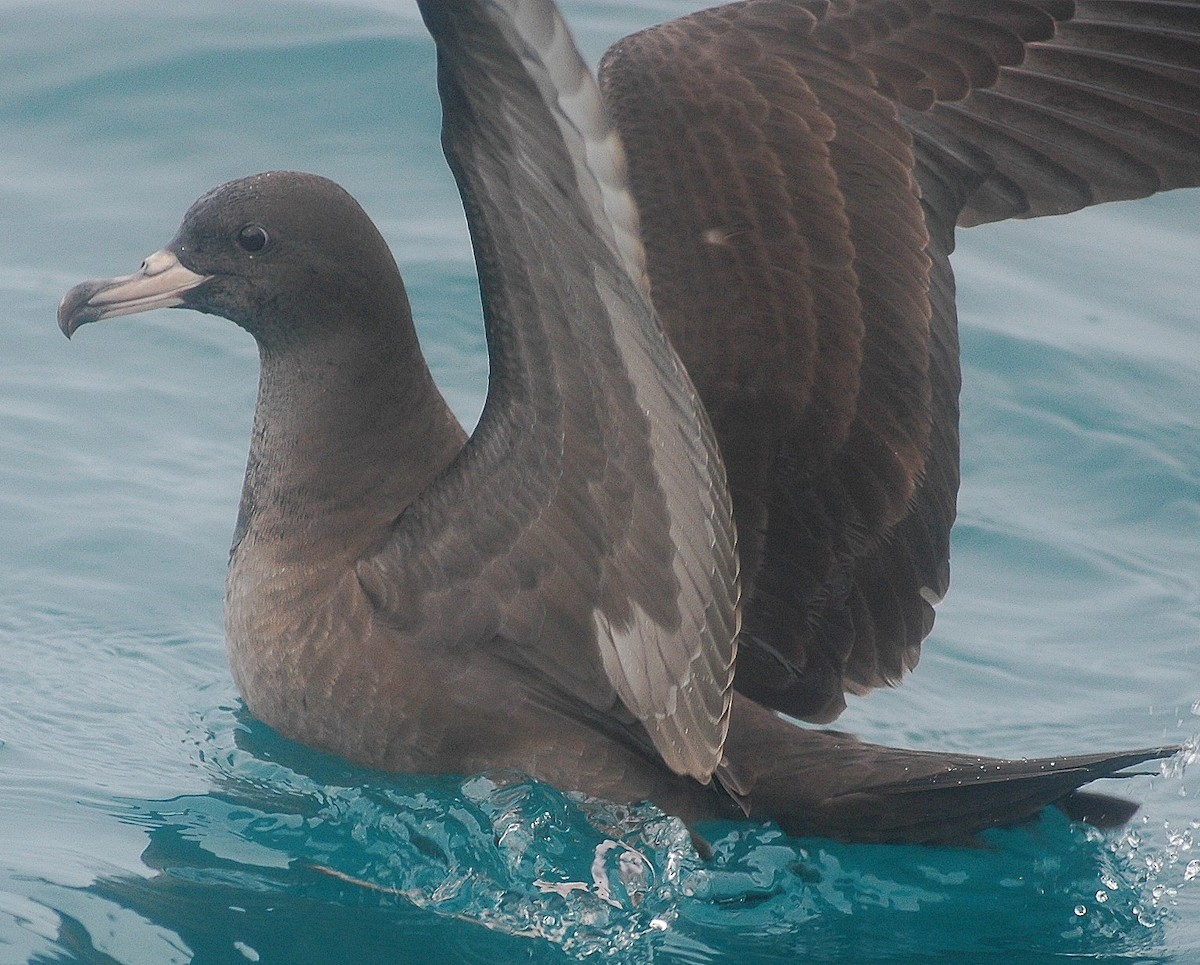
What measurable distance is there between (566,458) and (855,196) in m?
1.16

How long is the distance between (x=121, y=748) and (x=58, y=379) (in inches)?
89.9

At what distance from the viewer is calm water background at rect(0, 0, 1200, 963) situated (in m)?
4.19

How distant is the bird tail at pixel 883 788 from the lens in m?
4.04

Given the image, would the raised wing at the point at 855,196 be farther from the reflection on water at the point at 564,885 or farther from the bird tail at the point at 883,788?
the reflection on water at the point at 564,885

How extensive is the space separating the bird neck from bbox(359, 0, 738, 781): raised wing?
238 mm

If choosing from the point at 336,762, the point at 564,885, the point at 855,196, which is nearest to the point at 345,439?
the point at 336,762

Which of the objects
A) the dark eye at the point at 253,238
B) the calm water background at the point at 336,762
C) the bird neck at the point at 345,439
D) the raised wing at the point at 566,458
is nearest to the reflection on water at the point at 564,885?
the calm water background at the point at 336,762

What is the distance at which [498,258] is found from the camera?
334cm

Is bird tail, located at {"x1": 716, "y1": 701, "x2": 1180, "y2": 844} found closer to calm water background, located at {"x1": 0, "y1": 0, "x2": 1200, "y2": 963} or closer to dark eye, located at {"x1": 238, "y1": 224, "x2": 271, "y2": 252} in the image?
calm water background, located at {"x1": 0, "y1": 0, "x2": 1200, "y2": 963}

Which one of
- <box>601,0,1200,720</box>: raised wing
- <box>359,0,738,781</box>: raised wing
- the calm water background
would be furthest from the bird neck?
<box>601,0,1200,720</box>: raised wing

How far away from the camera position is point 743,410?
176 inches

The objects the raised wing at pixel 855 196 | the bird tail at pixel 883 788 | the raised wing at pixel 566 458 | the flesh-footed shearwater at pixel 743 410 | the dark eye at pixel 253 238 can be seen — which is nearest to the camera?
the raised wing at pixel 566 458

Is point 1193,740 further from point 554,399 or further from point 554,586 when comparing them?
point 554,399

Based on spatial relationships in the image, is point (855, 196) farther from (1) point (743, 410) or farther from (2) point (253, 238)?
(2) point (253, 238)
